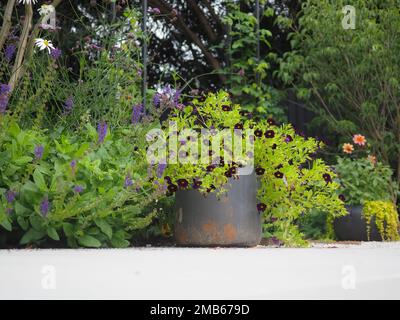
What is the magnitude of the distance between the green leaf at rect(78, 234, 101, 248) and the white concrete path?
0.27 ft

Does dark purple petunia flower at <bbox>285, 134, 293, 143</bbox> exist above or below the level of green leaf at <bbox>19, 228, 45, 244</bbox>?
above

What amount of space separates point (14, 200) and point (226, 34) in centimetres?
461

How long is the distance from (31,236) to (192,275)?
4.20ft

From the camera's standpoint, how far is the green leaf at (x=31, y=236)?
4.17m

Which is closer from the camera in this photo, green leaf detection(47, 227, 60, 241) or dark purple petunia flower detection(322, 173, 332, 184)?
green leaf detection(47, 227, 60, 241)

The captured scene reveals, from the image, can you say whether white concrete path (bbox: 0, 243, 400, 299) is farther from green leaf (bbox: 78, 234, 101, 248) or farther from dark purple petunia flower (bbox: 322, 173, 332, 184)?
dark purple petunia flower (bbox: 322, 173, 332, 184)

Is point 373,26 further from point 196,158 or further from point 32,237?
point 32,237

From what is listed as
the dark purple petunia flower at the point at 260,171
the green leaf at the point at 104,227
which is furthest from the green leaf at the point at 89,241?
the dark purple petunia flower at the point at 260,171

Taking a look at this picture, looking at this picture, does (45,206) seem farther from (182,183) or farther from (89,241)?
(182,183)

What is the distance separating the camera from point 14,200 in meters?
4.18

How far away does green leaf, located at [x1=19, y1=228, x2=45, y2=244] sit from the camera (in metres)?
4.17

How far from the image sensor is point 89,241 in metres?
4.23

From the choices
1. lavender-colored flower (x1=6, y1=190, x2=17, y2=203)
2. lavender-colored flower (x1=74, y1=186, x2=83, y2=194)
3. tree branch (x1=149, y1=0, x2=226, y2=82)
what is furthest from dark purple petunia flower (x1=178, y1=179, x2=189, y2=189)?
tree branch (x1=149, y1=0, x2=226, y2=82)

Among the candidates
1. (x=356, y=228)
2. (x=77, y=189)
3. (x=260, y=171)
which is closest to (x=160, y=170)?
(x=77, y=189)
